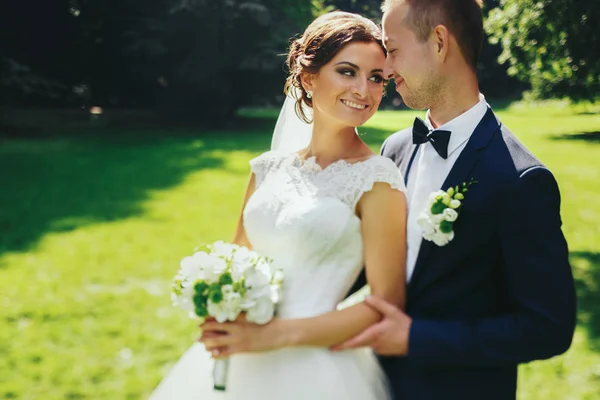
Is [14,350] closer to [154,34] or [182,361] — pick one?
[182,361]

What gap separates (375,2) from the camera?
130ft

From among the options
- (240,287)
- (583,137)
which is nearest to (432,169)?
(240,287)

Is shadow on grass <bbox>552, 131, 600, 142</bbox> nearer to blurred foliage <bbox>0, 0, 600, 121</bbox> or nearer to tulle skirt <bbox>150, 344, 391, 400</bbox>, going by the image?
blurred foliage <bbox>0, 0, 600, 121</bbox>

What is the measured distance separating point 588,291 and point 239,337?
5.29 metres

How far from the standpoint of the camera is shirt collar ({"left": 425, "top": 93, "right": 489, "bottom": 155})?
225cm

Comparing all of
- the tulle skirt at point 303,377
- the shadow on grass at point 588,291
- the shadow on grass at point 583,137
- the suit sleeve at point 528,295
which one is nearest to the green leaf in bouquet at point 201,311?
the tulle skirt at point 303,377

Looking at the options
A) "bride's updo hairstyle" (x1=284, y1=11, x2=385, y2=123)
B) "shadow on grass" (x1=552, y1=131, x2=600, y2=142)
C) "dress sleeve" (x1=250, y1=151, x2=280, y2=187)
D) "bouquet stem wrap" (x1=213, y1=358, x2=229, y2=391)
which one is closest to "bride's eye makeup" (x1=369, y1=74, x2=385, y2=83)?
"bride's updo hairstyle" (x1=284, y1=11, x2=385, y2=123)

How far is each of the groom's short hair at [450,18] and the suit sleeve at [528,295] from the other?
522 millimetres

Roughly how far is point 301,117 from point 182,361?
1218 mm

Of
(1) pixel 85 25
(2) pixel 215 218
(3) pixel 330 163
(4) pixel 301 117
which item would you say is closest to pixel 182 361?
(3) pixel 330 163

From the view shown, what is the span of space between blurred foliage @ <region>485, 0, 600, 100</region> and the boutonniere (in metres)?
8.69

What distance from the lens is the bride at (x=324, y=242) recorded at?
2.28m

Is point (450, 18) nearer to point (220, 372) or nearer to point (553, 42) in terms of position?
point (220, 372)

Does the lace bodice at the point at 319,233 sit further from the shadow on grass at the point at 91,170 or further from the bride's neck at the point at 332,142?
the shadow on grass at the point at 91,170
